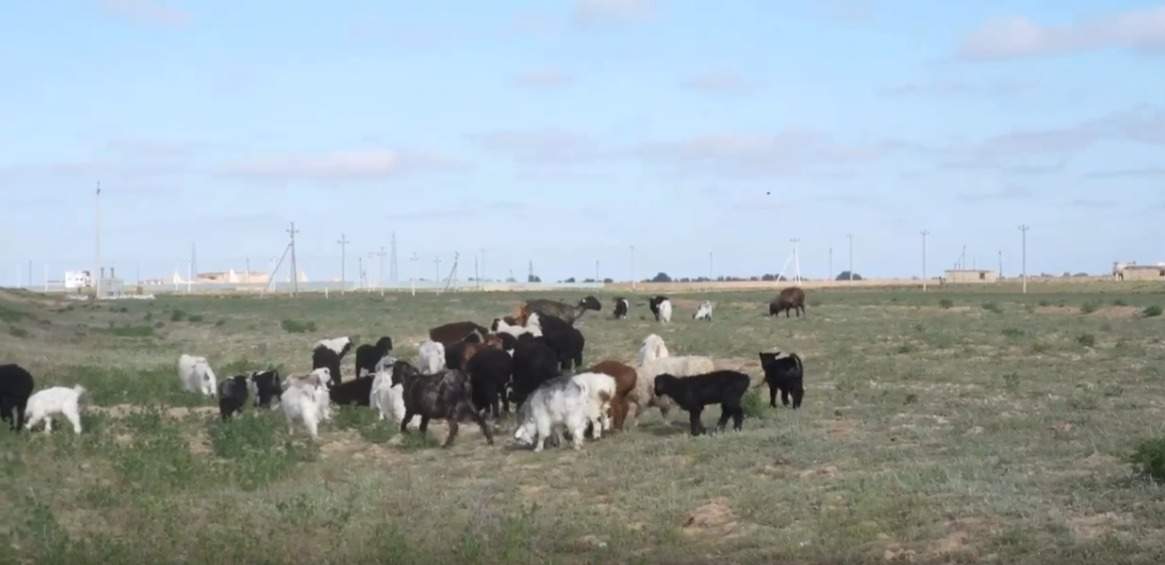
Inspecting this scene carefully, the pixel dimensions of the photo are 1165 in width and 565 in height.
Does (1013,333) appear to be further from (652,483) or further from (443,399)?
(652,483)

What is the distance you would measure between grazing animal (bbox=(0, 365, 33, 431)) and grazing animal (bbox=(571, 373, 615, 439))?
7068mm

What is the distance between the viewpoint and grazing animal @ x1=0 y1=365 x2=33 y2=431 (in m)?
17.9

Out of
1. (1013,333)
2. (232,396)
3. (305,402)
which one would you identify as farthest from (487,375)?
(1013,333)

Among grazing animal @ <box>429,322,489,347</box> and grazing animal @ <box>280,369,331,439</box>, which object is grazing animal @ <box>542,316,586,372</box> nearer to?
grazing animal @ <box>429,322,489,347</box>

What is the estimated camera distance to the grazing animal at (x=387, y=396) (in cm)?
2002

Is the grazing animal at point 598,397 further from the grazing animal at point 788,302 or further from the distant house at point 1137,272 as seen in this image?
the distant house at point 1137,272

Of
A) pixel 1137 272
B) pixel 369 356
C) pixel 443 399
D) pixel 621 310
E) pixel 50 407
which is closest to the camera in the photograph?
pixel 50 407

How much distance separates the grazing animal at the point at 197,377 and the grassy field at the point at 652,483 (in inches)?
13.2

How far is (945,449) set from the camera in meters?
15.0

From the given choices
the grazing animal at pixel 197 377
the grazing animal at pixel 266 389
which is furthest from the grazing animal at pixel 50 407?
the grazing animal at pixel 197 377

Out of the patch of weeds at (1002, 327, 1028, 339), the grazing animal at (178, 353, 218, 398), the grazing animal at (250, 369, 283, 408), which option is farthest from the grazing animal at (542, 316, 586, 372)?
the patch of weeds at (1002, 327, 1028, 339)

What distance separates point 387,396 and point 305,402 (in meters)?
1.82

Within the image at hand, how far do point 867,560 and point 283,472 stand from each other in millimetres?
7197

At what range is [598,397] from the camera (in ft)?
57.5
